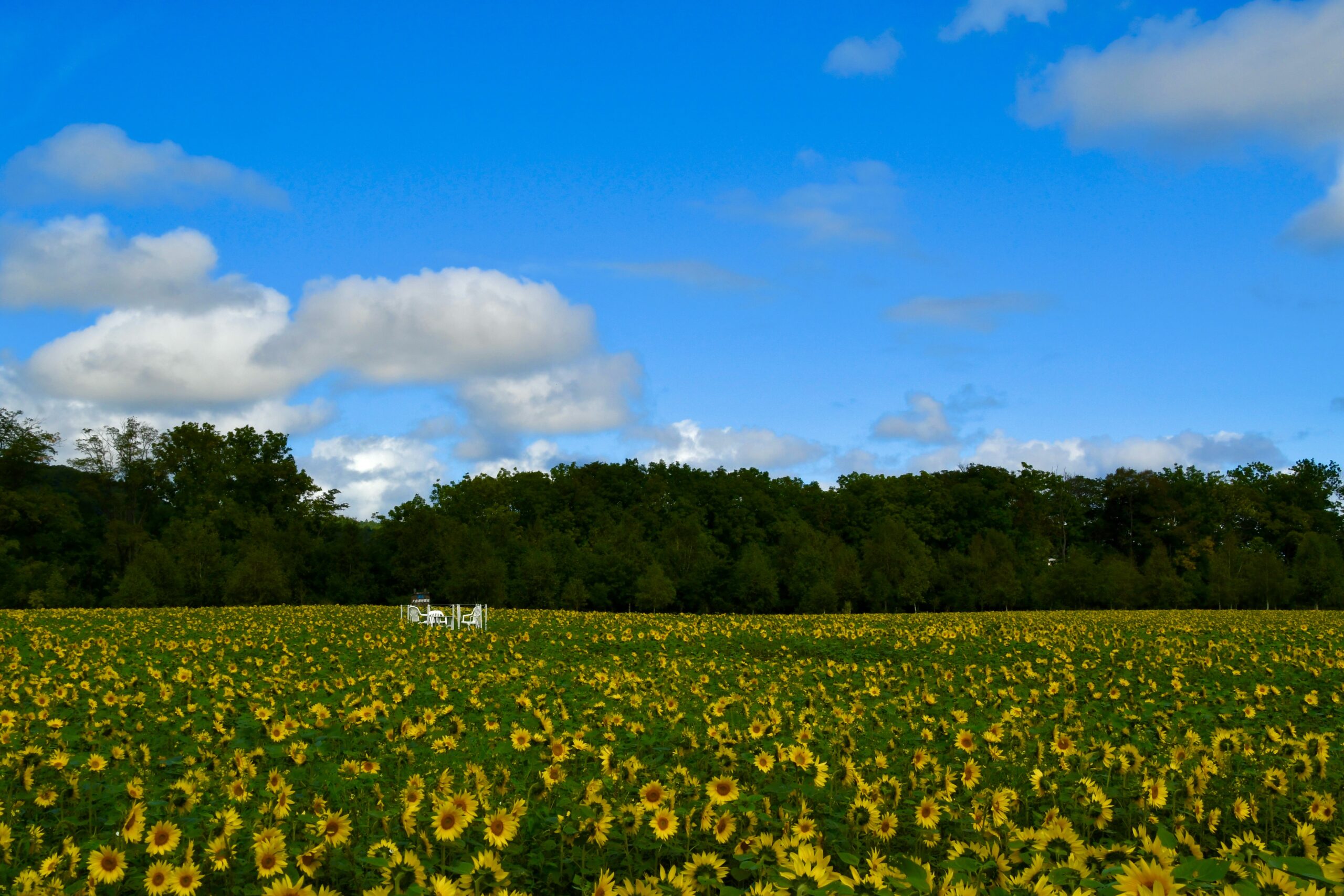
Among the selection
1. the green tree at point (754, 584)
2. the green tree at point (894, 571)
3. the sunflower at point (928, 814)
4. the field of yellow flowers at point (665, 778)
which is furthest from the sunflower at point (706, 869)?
the green tree at point (894, 571)

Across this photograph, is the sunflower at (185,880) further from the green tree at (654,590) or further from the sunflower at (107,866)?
the green tree at (654,590)

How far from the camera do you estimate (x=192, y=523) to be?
56.6 meters

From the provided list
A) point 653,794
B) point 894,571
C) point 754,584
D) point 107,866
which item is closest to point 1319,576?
point 894,571

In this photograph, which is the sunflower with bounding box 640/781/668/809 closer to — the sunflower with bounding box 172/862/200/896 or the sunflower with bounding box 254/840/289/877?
the sunflower with bounding box 254/840/289/877

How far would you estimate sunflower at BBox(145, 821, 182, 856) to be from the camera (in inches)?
181

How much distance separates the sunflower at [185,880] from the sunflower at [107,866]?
364mm

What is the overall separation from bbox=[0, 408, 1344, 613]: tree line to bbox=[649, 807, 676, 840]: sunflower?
4615 cm

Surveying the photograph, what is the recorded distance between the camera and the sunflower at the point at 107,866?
14.0 feet

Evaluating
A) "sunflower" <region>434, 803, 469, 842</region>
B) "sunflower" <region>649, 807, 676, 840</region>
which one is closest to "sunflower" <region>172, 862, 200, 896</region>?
"sunflower" <region>434, 803, 469, 842</region>

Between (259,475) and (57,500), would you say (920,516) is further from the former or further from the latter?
(57,500)

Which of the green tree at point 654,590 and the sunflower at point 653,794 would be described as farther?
the green tree at point 654,590

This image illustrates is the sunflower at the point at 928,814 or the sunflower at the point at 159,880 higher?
the sunflower at the point at 928,814

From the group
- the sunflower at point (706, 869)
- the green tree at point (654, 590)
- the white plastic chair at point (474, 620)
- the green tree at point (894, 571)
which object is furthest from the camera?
the green tree at point (894, 571)

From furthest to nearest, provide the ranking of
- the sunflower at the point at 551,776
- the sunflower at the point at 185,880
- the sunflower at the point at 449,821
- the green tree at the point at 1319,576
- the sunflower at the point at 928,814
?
the green tree at the point at 1319,576 < the sunflower at the point at 551,776 < the sunflower at the point at 928,814 < the sunflower at the point at 449,821 < the sunflower at the point at 185,880
